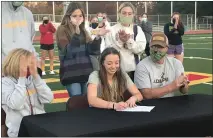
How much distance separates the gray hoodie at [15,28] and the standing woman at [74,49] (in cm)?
34

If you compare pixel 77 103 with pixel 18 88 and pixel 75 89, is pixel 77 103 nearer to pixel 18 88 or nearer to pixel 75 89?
pixel 18 88

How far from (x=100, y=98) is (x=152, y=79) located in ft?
2.45

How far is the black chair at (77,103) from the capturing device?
11.5ft

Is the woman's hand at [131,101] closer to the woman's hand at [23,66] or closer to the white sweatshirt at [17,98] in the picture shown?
the white sweatshirt at [17,98]

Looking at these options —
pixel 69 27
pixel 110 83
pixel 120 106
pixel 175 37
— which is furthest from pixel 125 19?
pixel 175 37

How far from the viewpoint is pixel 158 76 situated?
161 inches

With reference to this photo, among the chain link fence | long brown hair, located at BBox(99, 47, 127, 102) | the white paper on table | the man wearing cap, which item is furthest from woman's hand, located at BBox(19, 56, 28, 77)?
the chain link fence

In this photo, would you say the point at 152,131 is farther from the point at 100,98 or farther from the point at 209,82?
the point at 209,82

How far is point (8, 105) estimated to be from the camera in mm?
3238

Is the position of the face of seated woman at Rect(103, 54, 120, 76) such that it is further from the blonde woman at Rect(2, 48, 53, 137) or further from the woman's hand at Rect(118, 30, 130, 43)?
the woman's hand at Rect(118, 30, 130, 43)

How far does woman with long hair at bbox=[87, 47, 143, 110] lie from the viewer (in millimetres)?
3611

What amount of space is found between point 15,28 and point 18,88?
1083mm

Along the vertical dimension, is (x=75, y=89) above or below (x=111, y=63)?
below

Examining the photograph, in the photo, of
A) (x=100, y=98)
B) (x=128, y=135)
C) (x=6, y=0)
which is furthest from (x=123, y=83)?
(x=6, y=0)
